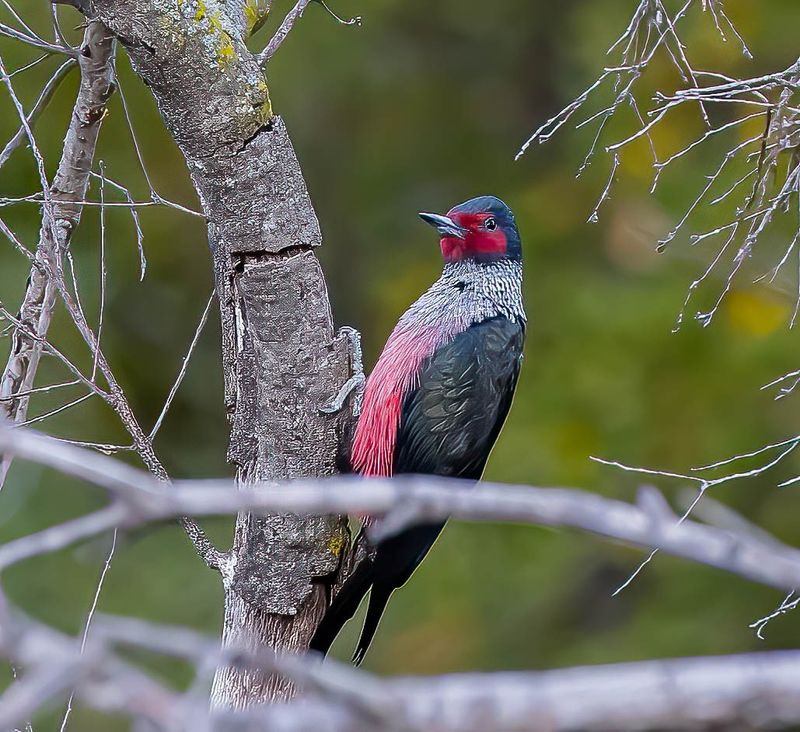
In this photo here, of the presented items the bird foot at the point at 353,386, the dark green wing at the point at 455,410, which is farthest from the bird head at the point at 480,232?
the bird foot at the point at 353,386

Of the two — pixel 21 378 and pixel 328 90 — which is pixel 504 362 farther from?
pixel 328 90

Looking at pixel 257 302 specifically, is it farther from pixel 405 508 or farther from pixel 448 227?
pixel 405 508

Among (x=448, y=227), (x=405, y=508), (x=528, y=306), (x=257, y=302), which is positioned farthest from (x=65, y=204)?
(x=528, y=306)

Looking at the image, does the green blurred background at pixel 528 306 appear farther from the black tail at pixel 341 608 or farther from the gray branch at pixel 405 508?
the gray branch at pixel 405 508

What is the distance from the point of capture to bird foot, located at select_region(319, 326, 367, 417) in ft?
9.98

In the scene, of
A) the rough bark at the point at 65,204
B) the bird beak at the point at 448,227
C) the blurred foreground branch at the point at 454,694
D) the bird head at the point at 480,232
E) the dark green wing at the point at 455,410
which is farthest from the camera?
the bird head at the point at 480,232

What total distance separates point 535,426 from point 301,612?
12.4 ft

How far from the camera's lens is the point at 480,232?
3893 mm

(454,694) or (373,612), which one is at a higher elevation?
(454,694)

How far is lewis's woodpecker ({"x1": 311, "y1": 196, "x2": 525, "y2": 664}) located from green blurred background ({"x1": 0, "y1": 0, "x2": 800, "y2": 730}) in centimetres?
→ 212

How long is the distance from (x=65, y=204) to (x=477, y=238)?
156cm

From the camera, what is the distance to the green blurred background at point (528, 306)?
638 centimetres

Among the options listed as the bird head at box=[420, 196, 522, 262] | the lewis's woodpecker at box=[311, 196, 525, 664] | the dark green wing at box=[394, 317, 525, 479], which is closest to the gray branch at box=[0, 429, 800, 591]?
the lewis's woodpecker at box=[311, 196, 525, 664]

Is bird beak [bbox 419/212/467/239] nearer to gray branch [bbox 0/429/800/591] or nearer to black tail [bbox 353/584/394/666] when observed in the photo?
black tail [bbox 353/584/394/666]
